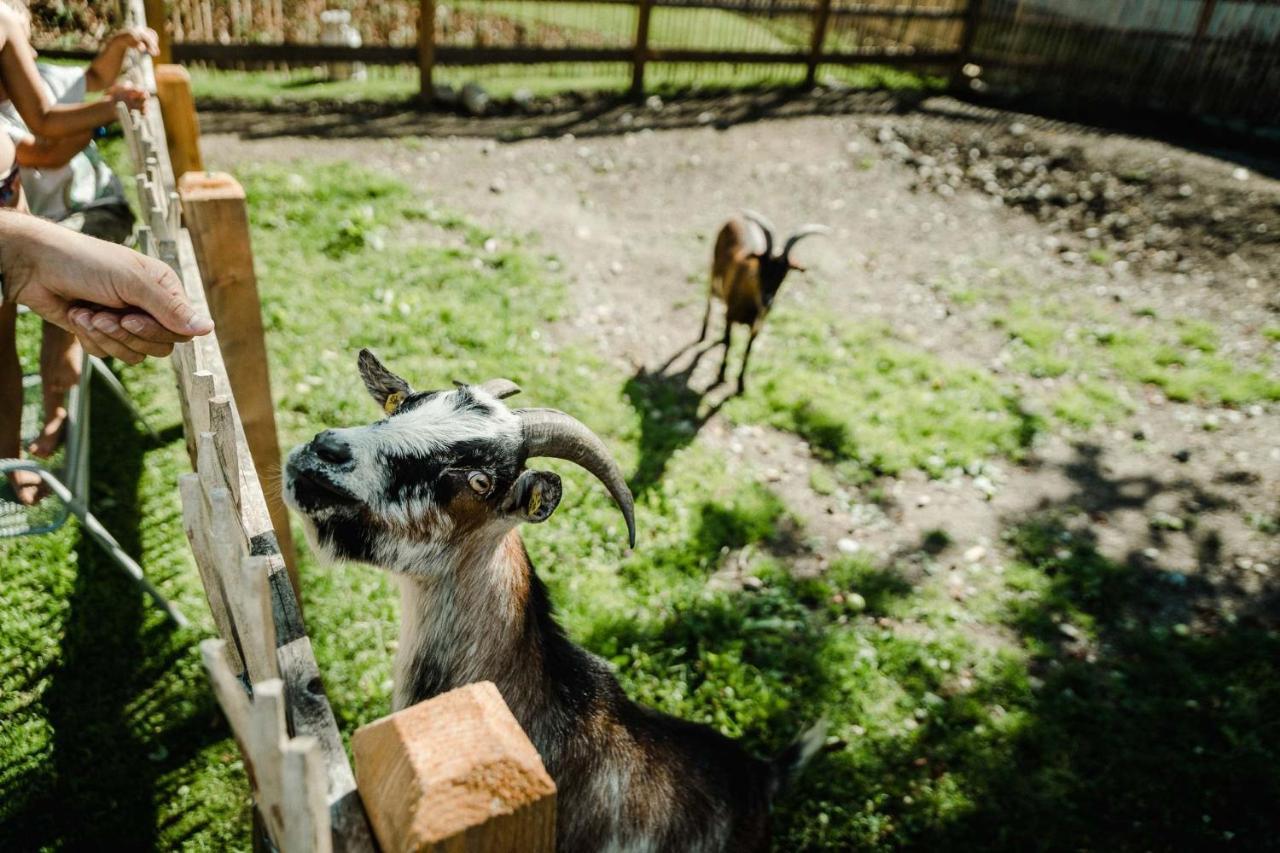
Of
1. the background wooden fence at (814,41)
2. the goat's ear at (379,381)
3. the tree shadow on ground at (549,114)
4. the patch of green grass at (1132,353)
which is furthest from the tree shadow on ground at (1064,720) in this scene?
the background wooden fence at (814,41)

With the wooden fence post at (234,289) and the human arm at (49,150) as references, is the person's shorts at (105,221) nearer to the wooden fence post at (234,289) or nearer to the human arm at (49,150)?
the human arm at (49,150)

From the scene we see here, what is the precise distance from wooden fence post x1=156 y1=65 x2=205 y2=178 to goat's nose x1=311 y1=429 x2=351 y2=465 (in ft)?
8.92

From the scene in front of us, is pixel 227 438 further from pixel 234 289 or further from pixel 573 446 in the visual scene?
pixel 234 289

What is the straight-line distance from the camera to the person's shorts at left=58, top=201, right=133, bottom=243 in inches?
158

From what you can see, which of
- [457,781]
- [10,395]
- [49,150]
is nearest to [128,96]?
[49,150]

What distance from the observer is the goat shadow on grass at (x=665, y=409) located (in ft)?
17.6

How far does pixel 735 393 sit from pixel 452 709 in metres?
5.39

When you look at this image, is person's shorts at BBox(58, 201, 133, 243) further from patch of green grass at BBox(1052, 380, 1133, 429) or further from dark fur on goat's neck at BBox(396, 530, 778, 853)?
patch of green grass at BBox(1052, 380, 1133, 429)

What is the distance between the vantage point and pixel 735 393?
6.39 metres

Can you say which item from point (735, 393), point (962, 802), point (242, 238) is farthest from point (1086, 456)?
point (242, 238)

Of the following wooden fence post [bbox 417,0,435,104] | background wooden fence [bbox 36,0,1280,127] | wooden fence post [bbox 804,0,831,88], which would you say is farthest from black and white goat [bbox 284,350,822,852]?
wooden fence post [bbox 804,0,831,88]

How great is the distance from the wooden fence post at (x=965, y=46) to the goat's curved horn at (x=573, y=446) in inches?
564

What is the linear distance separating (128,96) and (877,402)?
5244 millimetres

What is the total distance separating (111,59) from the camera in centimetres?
441
